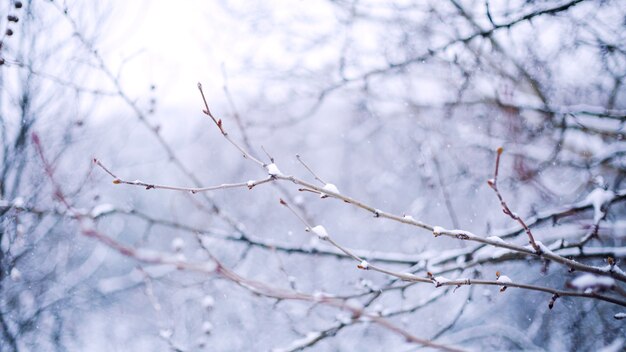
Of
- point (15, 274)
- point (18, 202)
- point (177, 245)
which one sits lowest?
point (177, 245)

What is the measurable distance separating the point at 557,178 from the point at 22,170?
13.3 ft

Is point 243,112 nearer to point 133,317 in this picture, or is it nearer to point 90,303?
point 90,303

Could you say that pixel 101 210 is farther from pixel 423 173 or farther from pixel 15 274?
pixel 423 173

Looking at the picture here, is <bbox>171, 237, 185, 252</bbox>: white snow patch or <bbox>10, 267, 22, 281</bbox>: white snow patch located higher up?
<bbox>10, 267, 22, 281</bbox>: white snow patch

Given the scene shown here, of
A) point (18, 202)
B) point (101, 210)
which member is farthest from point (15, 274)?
point (101, 210)

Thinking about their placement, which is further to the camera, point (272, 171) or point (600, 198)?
point (600, 198)

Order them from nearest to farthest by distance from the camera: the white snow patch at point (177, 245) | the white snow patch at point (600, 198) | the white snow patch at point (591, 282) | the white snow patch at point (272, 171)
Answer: the white snow patch at point (591, 282)
the white snow patch at point (272, 171)
the white snow patch at point (177, 245)
the white snow patch at point (600, 198)

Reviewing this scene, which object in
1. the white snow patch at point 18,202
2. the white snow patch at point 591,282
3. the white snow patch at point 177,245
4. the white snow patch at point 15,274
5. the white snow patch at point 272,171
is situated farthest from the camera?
the white snow patch at point 15,274

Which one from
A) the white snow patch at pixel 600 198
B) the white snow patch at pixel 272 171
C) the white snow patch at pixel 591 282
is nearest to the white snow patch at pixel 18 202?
the white snow patch at pixel 272 171

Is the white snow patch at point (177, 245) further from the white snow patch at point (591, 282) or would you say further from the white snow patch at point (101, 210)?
the white snow patch at point (591, 282)

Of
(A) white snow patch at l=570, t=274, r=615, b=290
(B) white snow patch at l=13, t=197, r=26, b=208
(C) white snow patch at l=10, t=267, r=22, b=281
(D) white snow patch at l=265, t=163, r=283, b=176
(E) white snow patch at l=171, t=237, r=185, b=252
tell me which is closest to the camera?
(A) white snow patch at l=570, t=274, r=615, b=290

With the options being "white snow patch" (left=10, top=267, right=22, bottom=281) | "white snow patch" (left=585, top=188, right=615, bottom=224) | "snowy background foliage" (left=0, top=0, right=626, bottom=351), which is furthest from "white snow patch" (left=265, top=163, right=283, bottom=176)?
"white snow patch" (left=10, top=267, right=22, bottom=281)

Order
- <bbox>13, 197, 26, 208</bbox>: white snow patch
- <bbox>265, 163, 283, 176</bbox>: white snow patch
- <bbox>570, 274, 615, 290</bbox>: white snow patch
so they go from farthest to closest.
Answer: <bbox>13, 197, 26, 208</bbox>: white snow patch → <bbox>265, 163, 283, 176</bbox>: white snow patch → <bbox>570, 274, 615, 290</bbox>: white snow patch

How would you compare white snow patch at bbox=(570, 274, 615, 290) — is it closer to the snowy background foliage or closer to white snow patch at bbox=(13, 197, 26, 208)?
the snowy background foliage
